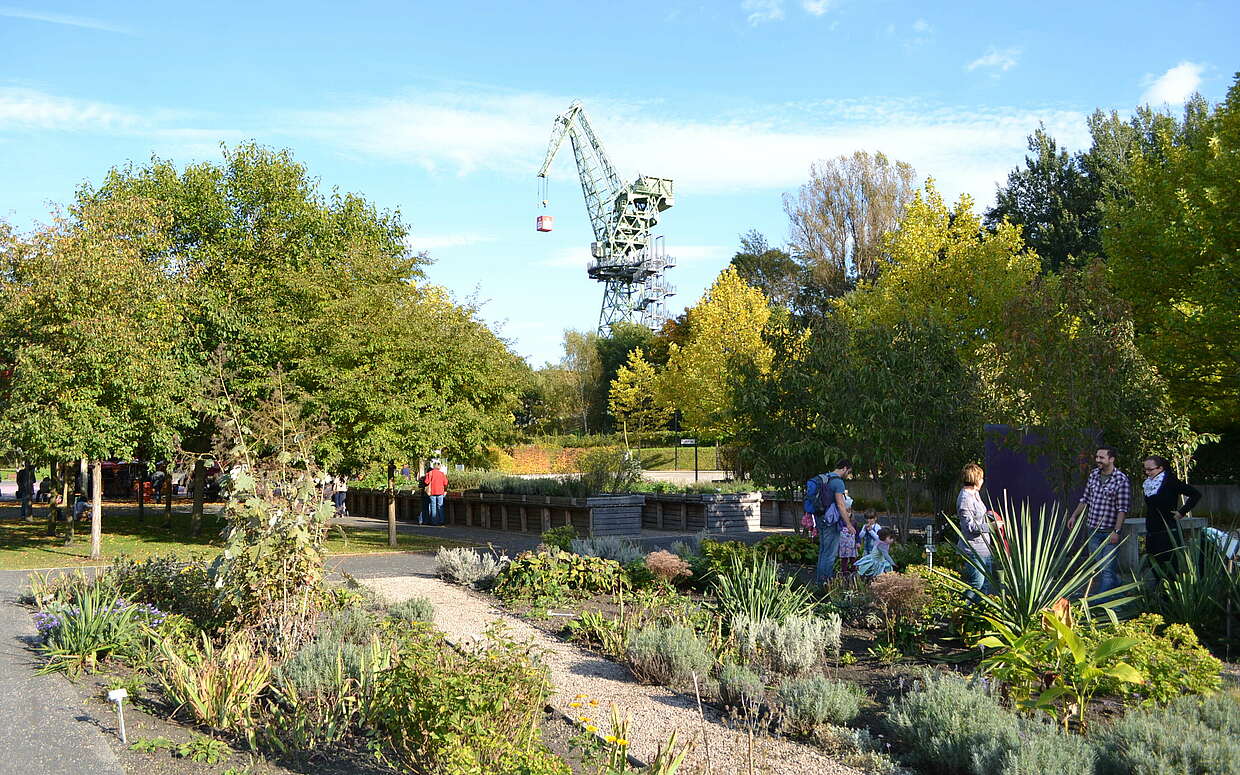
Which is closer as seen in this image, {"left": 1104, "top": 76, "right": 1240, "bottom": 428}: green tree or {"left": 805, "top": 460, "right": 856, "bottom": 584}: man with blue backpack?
{"left": 805, "top": 460, "right": 856, "bottom": 584}: man with blue backpack

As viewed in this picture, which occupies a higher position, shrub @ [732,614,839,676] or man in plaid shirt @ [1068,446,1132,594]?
man in plaid shirt @ [1068,446,1132,594]

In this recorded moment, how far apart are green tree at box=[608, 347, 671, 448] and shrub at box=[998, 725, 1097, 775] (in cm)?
3627

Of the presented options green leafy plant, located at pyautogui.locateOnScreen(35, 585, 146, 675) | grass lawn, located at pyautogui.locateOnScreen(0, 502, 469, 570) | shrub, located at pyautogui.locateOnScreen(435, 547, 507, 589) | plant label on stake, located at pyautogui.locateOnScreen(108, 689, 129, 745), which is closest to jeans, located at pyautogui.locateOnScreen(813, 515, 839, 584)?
shrub, located at pyautogui.locateOnScreen(435, 547, 507, 589)

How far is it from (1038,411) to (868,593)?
13.2ft

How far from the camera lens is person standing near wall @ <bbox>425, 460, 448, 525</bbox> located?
21547 millimetres

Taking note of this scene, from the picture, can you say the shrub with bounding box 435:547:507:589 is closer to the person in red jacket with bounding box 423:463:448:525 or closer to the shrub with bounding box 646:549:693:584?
the shrub with bounding box 646:549:693:584

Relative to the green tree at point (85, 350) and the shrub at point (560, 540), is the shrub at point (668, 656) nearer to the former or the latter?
the shrub at point (560, 540)

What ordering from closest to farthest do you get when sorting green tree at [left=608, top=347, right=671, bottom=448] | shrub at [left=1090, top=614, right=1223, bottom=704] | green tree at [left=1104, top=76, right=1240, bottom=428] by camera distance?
1. shrub at [left=1090, top=614, right=1223, bottom=704]
2. green tree at [left=1104, top=76, right=1240, bottom=428]
3. green tree at [left=608, top=347, right=671, bottom=448]

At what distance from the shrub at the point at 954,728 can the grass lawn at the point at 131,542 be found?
1070cm

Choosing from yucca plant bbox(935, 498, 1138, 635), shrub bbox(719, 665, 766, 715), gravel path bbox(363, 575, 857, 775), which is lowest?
gravel path bbox(363, 575, 857, 775)

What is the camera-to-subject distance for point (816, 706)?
18.1ft

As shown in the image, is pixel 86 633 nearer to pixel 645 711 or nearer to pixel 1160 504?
pixel 645 711

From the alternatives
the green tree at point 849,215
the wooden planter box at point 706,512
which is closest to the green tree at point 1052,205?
the green tree at point 849,215

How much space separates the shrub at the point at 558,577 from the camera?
33.7ft
